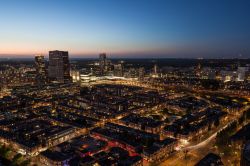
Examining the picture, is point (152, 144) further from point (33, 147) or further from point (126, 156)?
point (33, 147)

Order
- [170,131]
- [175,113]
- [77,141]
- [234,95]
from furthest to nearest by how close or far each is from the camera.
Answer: [234,95] → [175,113] → [170,131] → [77,141]

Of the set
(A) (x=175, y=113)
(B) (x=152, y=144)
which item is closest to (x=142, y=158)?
(B) (x=152, y=144)

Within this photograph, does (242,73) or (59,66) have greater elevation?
(59,66)

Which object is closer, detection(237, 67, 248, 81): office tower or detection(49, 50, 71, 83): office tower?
detection(237, 67, 248, 81): office tower

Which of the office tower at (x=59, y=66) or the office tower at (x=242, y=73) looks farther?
the office tower at (x=59, y=66)

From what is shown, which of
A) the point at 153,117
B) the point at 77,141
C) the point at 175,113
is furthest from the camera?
the point at 175,113

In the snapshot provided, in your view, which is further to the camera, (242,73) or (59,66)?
(59,66)

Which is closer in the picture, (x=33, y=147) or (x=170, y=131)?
(x=33, y=147)
